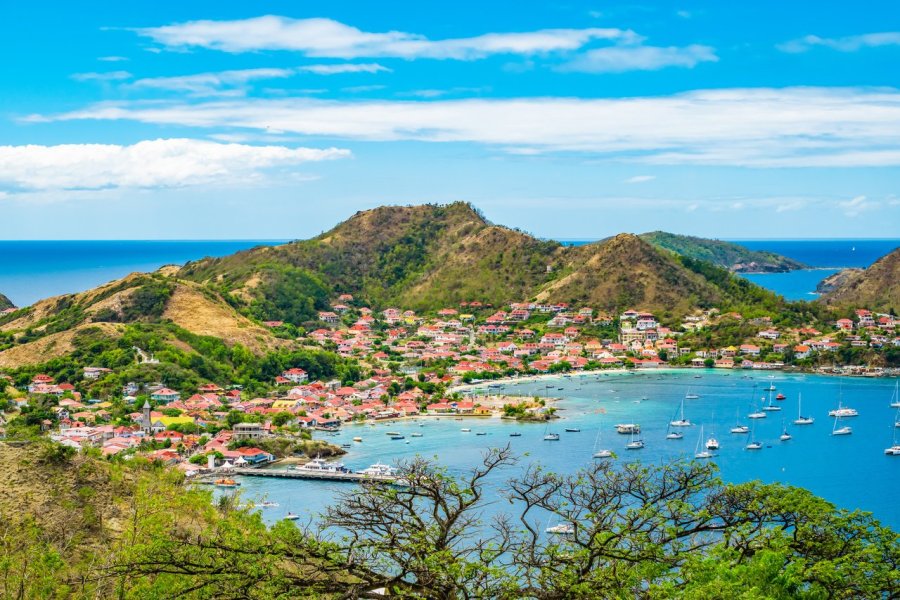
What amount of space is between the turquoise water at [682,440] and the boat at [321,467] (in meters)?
0.86

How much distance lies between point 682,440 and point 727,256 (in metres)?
154

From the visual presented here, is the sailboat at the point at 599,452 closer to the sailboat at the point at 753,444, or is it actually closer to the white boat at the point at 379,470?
the sailboat at the point at 753,444

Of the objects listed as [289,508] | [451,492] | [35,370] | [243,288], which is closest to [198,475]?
[289,508]

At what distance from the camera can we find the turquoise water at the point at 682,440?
38656mm

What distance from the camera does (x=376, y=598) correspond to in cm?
1030

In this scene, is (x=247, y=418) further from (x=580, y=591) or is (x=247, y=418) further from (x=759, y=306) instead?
(x=759, y=306)

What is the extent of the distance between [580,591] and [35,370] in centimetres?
5161

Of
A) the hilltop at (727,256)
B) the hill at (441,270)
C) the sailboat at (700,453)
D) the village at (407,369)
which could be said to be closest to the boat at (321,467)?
the village at (407,369)

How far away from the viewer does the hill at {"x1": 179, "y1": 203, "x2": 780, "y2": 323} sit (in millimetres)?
85750

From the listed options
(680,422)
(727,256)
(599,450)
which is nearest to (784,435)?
(680,422)

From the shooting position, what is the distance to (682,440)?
4638 cm

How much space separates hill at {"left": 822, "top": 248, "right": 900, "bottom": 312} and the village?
8955 mm

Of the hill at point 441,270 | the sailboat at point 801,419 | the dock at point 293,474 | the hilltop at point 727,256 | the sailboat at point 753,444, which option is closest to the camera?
the dock at point 293,474

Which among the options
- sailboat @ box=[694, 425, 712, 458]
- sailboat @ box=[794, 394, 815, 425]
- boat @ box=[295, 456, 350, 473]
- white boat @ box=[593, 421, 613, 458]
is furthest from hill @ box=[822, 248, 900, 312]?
boat @ box=[295, 456, 350, 473]
